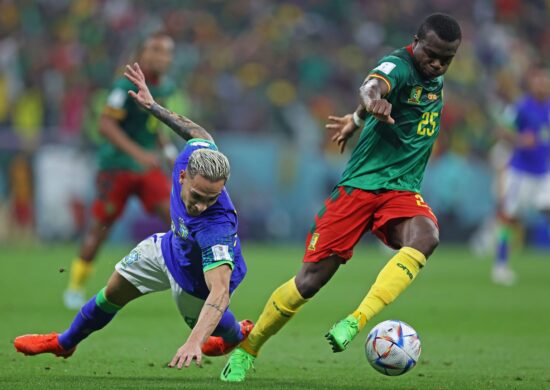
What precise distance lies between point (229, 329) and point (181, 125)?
1331 millimetres

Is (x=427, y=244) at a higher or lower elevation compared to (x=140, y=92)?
lower

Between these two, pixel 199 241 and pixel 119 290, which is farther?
pixel 119 290

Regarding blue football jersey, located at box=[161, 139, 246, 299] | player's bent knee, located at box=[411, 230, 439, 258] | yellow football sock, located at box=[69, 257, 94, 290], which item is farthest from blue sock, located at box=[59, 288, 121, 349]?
yellow football sock, located at box=[69, 257, 94, 290]

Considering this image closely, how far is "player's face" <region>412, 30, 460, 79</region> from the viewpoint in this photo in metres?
6.55

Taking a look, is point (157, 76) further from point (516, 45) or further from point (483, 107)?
point (516, 45)

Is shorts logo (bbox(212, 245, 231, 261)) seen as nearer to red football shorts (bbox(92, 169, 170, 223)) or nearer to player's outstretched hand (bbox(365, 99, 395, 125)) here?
player's outstretched hand (bbox(365, 99, 395, 125))

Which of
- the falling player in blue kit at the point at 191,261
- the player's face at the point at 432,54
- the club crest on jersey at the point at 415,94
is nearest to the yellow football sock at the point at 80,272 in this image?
the falling player in blue kit at the point at 191,261

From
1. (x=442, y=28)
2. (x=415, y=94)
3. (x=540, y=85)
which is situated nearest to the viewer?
(x=442, y=28)

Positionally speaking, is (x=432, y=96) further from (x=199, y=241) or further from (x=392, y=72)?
(x=199, y=241)

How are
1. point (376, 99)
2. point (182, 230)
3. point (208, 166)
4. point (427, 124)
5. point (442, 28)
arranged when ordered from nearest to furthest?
point (208, 166) < point (182, 230) < point (376, 99) < point (442, 28) < point (427, 124)

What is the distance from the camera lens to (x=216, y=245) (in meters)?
5.80

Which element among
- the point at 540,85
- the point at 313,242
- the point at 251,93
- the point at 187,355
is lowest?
the point at 251,93

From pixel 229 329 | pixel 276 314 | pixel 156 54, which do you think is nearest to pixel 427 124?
pixel 276 314

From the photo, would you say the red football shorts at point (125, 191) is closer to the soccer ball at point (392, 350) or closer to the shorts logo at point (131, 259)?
the shorts logo at point (131, 259)
